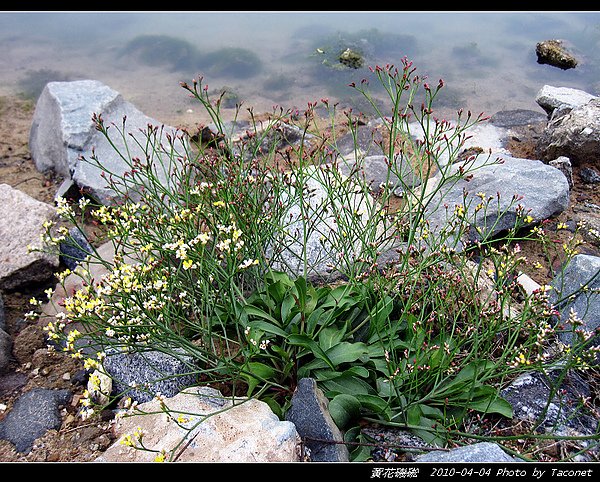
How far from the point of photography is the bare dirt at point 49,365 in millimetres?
2973

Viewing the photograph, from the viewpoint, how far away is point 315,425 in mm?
2619

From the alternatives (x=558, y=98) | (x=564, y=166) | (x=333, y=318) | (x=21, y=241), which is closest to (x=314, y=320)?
(x=333, y=318)

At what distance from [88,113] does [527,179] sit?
4.32 m

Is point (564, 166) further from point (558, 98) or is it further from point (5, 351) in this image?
point (5, 351)

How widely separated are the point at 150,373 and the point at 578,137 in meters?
4.34

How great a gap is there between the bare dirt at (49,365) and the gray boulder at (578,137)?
175 millimetres

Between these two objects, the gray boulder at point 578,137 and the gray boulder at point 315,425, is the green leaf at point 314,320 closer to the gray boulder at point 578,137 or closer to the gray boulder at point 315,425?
the gray boulder at point 315,425

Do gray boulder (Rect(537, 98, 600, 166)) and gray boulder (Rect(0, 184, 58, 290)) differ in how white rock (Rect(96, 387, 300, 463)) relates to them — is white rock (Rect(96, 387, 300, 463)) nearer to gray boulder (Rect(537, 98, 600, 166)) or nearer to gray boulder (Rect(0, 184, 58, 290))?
gray boulder (Rect(0, 184, 58, 290))

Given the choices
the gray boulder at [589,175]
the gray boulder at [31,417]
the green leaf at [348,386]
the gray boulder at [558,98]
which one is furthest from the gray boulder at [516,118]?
the gray boulder at [31,417]

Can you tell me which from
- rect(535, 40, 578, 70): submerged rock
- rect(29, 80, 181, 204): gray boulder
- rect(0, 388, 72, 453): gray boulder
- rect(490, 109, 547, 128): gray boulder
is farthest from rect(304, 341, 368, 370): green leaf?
rect(535, 40, 578, 70): submerged rock

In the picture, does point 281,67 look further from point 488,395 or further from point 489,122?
point 488,395

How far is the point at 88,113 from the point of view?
18.6 ft

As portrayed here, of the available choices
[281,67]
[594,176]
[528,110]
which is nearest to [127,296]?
[594,176]
